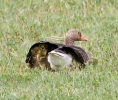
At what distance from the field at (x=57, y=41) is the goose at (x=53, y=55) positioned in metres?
0.19

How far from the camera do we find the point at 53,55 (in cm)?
841

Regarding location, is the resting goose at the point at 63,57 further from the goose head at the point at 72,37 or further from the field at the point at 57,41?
the goose head at the point at 72,37

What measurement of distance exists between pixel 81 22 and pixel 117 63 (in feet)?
9.39

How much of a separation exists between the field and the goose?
0.19 m

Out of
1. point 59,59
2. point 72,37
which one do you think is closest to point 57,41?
point 72,37

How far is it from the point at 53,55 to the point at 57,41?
204 centimetres

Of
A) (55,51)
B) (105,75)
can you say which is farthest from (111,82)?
(55,51)

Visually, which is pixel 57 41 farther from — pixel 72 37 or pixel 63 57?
pixel 63 57

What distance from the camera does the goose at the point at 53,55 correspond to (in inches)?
334

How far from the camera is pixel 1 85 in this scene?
7906 mm

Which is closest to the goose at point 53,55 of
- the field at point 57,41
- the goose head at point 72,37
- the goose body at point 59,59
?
Answer: the goose body at point 59,59

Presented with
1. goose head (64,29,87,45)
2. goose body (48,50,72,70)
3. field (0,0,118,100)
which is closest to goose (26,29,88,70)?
goose body (48,50,72,70)

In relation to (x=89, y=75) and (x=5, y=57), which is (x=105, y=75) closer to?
(x=89, y=75)

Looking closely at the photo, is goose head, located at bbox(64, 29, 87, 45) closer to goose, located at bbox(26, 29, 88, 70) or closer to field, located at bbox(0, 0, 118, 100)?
field, located at bbox(0, 0, 118, 100)
